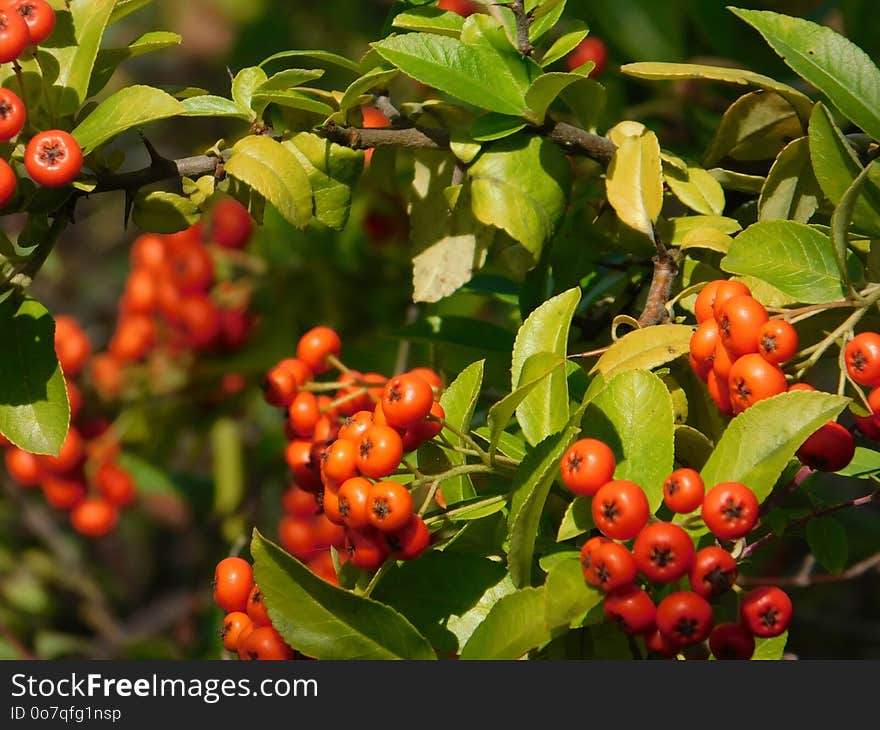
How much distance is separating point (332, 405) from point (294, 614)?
422 millimetres

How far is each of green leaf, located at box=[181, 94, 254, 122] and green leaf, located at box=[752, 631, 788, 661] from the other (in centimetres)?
83

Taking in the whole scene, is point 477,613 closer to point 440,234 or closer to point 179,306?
point 440,234

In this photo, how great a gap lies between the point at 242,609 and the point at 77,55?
2.12 ft

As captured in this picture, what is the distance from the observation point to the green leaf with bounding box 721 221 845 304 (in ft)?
3.77

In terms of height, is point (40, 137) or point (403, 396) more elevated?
point (40, 137)

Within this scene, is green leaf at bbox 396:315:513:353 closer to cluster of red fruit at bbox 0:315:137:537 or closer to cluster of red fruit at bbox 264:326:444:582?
cluster of red fruit at bbox 264:326:444:582

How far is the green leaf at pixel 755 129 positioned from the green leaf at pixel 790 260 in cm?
24

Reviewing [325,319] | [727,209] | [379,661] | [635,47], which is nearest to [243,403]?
[325,319]

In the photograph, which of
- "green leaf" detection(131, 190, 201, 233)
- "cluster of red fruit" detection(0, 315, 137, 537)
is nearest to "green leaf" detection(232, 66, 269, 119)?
"green leaf" detection(131, 190, 201, 233)

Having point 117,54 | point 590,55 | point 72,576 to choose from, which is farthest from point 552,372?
point 72,576

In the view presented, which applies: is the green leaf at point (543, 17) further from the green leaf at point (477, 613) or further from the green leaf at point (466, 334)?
the green leaf at point (477, 613)

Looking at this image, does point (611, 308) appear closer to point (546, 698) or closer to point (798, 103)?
point (798, 103)

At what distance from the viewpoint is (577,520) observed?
1.10 m

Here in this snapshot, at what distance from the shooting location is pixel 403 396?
111 centimetres
